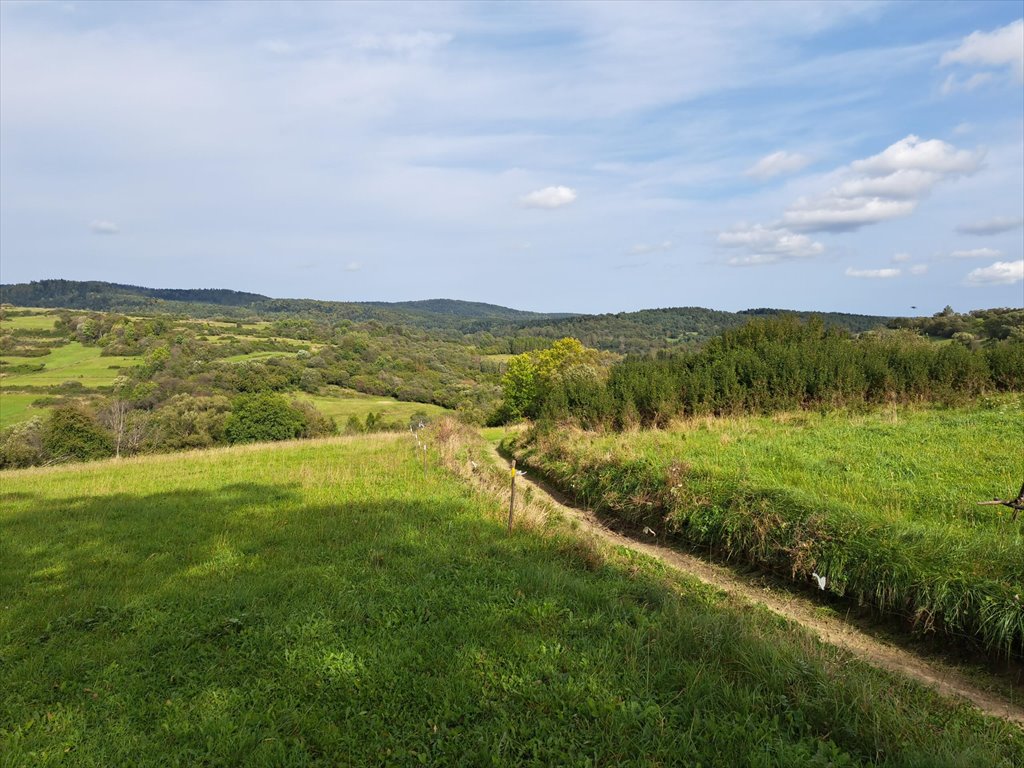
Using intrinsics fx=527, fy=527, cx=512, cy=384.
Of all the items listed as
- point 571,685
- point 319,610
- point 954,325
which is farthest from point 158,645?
point 954,325

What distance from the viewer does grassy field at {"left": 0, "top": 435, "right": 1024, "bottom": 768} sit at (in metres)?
3.36

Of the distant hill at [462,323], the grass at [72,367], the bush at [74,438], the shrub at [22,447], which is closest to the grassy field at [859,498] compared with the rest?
the bush at [74,438]

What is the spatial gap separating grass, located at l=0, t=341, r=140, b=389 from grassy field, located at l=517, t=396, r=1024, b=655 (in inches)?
2864

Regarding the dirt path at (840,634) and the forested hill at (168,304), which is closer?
the dirt path at (840,634)

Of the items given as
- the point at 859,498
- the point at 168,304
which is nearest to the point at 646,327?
the point at 859,498

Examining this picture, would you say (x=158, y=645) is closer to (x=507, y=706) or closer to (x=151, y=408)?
(x=507, y=706)

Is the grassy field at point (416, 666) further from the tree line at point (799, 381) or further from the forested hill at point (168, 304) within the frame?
the forested hill at point (168, 304)

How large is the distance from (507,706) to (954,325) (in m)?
47.7

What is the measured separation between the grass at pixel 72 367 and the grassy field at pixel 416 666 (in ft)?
237

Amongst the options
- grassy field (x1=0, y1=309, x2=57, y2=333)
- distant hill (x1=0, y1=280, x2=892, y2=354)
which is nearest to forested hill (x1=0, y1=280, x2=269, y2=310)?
distant hill (x1=0, y1=280, x2=892, y2=354)

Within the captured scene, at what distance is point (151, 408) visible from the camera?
5494 cm

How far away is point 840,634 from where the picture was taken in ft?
20.0

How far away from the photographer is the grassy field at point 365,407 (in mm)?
59562

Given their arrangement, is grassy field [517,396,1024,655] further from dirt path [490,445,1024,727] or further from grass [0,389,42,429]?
grass [0,389,42,429]
